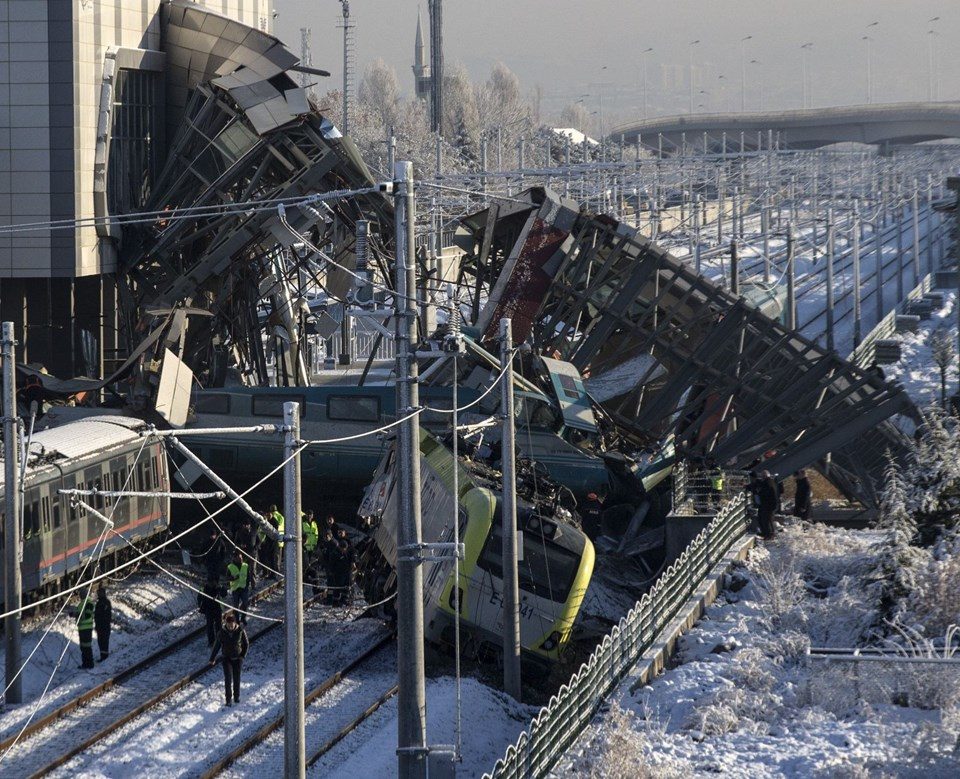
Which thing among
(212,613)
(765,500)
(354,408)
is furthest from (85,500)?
(765,500)

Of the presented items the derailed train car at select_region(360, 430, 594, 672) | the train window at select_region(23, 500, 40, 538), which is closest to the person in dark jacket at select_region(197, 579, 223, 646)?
the train window at select_region(23, 500, 40, 538)

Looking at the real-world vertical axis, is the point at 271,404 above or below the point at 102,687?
→ above

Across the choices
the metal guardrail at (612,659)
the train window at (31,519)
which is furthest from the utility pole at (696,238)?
the train window at (31,519)

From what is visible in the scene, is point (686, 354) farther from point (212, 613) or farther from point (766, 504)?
point (212, 613)

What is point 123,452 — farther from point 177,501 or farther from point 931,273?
point 931,273

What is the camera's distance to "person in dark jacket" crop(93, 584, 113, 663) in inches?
995

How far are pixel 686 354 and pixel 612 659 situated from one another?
1712 centimetres

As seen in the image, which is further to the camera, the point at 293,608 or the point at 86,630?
the point at 86,630

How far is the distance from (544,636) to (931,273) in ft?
258

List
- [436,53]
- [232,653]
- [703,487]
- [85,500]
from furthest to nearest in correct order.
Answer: [436,53]
[703,487]
[85,500]
[232,653]

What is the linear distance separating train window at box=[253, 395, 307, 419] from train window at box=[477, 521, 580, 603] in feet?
38.6

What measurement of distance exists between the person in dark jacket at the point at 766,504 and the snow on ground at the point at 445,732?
6.67m

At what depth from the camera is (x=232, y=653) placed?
23031 mm

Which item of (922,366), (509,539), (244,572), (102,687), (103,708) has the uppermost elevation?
(509,539)
